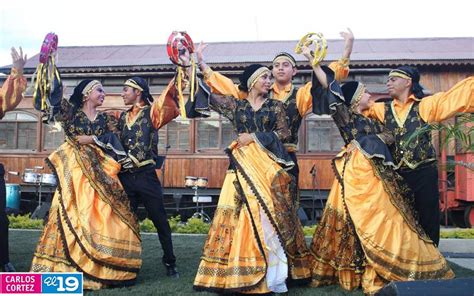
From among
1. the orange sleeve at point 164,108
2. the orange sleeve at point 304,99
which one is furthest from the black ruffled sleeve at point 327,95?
the orange sleeve at point 164,108

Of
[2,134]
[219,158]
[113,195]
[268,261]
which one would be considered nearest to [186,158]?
[219,158]

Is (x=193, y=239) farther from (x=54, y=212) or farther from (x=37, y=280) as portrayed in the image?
(x=37, y=280)

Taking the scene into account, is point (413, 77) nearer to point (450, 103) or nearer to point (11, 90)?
point (450, 103)

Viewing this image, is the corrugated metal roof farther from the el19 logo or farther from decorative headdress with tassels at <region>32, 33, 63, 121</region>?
the el19 logo

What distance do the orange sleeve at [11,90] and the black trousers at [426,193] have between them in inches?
145

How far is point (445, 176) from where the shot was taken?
11.1m

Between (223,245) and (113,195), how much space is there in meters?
1.17

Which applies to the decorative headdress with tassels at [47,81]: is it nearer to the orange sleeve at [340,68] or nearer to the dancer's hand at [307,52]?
the dancer's hand at [307,52]

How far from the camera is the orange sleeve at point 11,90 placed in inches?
179

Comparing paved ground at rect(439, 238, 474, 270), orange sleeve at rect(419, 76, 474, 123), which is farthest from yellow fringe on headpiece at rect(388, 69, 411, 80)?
paved ground at rect(439, 238, 474, 270)

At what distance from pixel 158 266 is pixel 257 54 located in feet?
31.9

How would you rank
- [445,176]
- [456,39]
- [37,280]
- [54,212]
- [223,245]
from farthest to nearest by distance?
1. [456,39]
2. [445,176]
3. [54,212]
4. [223,245]
5. [37,280]

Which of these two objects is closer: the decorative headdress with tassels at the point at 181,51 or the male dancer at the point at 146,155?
the decorative headdress with tassels at the point at 181,51

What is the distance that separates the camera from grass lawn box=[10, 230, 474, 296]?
13.3 feet
